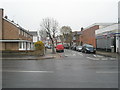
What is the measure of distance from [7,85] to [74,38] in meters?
81.8

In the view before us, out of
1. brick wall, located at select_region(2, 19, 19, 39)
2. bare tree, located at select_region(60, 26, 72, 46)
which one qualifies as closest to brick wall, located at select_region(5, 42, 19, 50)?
brick wall, located at select_region(2, 19, 19, 39)

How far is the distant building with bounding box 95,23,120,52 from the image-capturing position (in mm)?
28948

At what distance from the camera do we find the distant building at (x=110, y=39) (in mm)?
28948

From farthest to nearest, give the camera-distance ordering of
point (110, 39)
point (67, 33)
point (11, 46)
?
point (67, 33)
point (110, 39)
point (11, 46)

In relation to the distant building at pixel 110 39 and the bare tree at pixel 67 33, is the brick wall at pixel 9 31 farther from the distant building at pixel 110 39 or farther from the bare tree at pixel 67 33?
the bare tree at pixel 67 33

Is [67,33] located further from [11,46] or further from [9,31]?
[11,46]

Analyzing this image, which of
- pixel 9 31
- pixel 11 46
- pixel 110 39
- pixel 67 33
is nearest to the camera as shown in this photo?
pixel 11 46

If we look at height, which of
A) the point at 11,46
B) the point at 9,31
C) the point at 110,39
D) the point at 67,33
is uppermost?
the point at 67,33

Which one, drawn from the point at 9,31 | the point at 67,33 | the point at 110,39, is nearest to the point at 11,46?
the point at 9,31

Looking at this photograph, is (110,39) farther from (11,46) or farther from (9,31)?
(9,31)

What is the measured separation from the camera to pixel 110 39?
3166 centimetres

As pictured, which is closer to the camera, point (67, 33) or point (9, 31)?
point (9, 31)

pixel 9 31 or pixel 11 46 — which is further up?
pixel 9 31

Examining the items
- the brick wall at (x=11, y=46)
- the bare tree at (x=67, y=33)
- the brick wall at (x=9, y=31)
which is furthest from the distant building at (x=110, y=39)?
the bare tree at (x=67, y=33)
